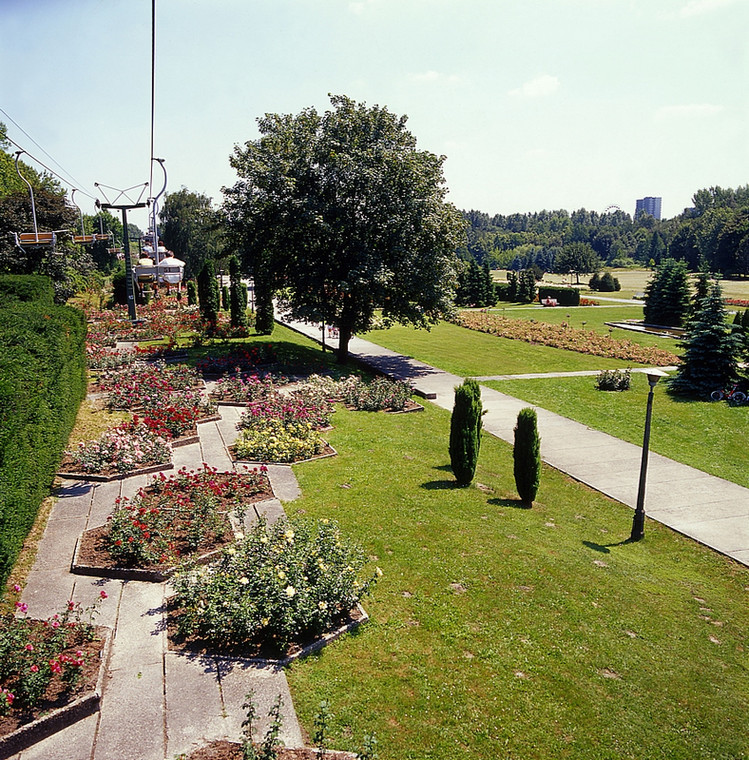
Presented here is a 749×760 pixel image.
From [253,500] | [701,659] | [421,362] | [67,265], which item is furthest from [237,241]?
[701,659]

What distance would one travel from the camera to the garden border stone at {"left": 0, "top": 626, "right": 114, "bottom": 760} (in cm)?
409

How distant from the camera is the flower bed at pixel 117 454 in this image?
30.5 ft

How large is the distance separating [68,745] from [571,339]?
27.9 metres

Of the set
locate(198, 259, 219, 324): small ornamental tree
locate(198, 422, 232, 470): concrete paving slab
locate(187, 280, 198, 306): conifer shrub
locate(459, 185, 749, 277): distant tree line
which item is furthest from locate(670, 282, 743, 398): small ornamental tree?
locate(459, 185, 749, 277): distant tree line

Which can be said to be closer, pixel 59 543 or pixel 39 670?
pixel 39 670

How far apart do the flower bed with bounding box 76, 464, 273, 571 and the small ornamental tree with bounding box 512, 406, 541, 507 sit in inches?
168

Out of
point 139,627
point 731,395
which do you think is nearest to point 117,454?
point 139,627

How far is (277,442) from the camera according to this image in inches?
418

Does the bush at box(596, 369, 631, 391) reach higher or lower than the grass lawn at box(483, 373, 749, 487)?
higher

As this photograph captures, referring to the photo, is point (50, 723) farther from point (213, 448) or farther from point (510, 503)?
point (510, 503)

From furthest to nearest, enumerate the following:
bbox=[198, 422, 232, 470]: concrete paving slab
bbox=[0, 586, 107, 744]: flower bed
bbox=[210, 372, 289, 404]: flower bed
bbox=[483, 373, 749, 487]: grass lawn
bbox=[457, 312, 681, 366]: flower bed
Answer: bbox=[457, 312, 681, 366]: flower bed < bbox=[210, 372, 289, 404]: flower bed < bbox=[483, 373, 749, 487]: grass lawn < bbox=[198, 422, 232, 470]: concrete paving slab < bbox=[0, 586, 107, 744]: flower bed

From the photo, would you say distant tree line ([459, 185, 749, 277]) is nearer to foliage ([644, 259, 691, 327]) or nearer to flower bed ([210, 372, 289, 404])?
foliage ([644, 259, 691, 327])

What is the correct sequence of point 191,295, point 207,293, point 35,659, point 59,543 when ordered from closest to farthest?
point 35,659 → point 59,543 → point 207,293 → point 191,295

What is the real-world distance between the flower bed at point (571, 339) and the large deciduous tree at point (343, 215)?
31.1 feet
